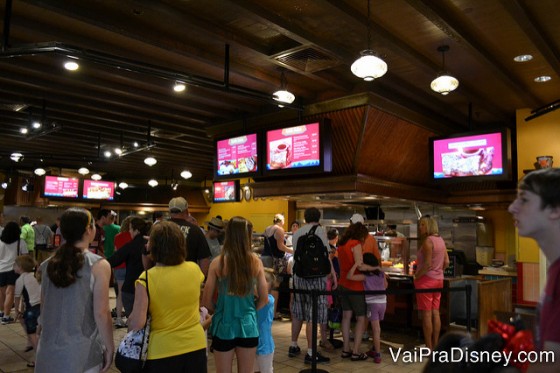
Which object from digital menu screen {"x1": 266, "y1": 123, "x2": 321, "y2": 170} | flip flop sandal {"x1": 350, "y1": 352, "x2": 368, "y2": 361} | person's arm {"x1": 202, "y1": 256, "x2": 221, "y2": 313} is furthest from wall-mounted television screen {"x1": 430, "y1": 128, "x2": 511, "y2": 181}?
person's arm {"x1": 202, "y1": 256, "x2": 221, "y2": 313}

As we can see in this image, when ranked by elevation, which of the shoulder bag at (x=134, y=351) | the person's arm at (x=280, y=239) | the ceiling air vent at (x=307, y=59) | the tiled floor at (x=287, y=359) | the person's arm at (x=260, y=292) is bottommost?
the tiled floor at (x=287, y=359)

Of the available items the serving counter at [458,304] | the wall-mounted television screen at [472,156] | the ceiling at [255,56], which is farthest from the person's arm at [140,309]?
the wall-mounted television screen at [472,156]

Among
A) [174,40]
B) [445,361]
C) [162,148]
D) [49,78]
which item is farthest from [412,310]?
[162,148]

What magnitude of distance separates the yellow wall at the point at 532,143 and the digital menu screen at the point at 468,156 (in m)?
1.62

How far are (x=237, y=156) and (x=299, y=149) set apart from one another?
1.53 meters

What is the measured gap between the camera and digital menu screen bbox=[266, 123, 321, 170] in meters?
7.06

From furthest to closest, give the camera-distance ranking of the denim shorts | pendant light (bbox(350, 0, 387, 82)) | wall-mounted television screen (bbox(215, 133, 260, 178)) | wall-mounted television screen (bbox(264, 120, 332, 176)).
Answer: wall-mounted television screen (bbox(215, 133, 260, 178))
wall-mounted television screen (bbox(264, 120, 332, 176))
the denim shorts
pendant light (bbox(350, 0, 387, 82))

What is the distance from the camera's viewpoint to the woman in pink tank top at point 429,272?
5926mm

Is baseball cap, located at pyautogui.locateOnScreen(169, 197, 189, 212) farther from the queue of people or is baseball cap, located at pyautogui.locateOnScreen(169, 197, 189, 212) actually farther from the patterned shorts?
the patterned shorts

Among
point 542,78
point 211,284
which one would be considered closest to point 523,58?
point 542,78

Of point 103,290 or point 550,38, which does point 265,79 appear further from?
point 103,290

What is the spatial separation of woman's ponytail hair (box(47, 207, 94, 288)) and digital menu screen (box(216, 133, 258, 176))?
5355mm

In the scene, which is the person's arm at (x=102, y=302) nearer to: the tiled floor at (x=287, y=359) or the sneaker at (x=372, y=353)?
the tiled floor at (x=287, y=359)

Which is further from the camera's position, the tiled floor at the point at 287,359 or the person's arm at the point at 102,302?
the tiled floor at the point at 287,359
